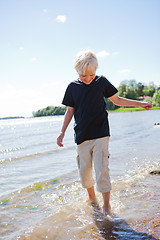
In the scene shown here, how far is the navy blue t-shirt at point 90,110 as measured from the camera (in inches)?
118

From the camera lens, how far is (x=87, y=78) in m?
2.99

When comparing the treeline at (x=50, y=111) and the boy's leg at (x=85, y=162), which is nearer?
the boy's leg at (x=85, y=162)

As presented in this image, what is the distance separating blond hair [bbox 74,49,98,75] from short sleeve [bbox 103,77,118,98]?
27 centimetres

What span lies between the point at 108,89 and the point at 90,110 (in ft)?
1.40

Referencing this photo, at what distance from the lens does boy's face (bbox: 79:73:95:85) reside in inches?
117

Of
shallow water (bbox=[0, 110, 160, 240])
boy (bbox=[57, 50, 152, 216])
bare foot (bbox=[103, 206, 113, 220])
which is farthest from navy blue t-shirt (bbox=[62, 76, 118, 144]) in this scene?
shallow water (bbox=[0, 110, 160, 240])

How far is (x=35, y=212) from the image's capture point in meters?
3.35

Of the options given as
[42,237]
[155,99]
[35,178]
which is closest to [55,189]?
[35,178]

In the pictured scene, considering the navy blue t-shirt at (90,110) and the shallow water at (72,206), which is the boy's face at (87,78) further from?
the shallow water at (72,206)

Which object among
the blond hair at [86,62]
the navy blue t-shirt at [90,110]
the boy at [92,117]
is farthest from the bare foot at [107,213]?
the blond hair at [86,62]

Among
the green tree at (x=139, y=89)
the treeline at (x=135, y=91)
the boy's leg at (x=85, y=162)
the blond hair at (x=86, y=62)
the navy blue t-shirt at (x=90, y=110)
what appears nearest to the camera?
the blond hair at (x=86, y=62)

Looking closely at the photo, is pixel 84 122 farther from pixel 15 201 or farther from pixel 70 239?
pixel 15 201

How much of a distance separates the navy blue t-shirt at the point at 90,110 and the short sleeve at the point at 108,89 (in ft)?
0.06

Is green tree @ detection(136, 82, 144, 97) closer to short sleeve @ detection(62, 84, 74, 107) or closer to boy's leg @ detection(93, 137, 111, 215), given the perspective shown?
short sleeve @ detection(62, 84, 74, 107)
